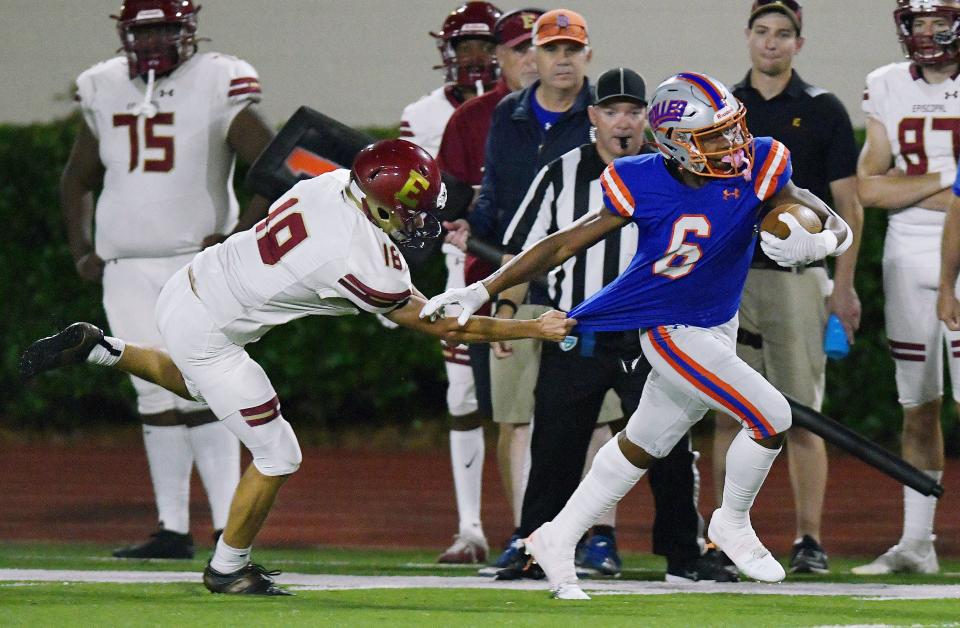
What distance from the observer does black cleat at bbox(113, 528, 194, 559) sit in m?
6.73

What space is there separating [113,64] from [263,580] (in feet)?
9.17

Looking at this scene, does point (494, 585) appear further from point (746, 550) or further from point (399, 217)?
point (399, 217)

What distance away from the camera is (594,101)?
605 centimetres

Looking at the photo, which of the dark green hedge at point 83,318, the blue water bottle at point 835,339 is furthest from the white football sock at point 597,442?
the dark green hedge at point 83,318

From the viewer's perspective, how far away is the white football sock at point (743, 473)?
4.98 meters

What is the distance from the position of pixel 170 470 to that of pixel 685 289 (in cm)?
275

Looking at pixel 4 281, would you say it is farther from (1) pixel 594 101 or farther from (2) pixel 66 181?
(1) pixel 594 101

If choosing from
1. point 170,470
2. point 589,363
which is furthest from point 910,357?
point 170,470

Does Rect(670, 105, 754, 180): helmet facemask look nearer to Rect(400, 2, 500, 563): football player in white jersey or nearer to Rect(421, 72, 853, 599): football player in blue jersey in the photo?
Rect(421, 72, 853, 599): football player in blue jersey

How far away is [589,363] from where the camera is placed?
5.75 meters

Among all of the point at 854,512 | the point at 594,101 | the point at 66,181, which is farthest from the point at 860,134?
the point at 66,181

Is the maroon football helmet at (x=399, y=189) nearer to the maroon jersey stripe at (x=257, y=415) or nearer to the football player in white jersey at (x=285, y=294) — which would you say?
the football player in white jersey at (x=285, y=294)

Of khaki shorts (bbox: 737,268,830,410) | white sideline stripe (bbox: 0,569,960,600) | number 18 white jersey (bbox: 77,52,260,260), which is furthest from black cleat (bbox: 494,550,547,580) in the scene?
number 18 white jersey (bbox: 77,52,260,260)

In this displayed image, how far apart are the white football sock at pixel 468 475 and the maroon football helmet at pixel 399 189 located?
79.2 inches
